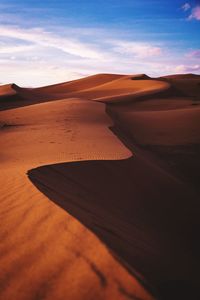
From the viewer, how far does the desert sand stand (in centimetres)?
230

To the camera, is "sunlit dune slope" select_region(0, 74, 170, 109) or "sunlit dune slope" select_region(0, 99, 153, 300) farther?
"sunlit dune slope" select_region(0, 74, 170, 109)

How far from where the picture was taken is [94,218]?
11.4 ft

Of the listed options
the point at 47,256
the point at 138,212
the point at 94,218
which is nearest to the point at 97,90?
the point at 138,212

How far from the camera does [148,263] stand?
9.05 feet

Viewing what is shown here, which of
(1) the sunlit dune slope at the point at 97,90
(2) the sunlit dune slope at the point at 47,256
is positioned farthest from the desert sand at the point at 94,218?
(1) the sunlit dune slope at the point at 97,90

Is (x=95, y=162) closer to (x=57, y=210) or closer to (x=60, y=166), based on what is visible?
(x=60, y=166)

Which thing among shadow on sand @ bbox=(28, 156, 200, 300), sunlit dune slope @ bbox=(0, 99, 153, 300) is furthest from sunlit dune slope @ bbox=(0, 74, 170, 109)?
sunlit dune slope @ bbox=(0, 99, 153, 300)

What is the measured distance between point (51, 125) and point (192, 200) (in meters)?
7.18

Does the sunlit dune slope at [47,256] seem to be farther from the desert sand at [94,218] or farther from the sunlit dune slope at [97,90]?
the sunlit dune slope at [97,90]

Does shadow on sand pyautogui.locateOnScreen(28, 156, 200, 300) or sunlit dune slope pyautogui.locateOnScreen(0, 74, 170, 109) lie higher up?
sunlit dune slope pyautogui.locateOnScreen(0, 74, 170, 109)

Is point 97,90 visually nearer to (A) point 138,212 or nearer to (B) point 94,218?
(A) point 138,212

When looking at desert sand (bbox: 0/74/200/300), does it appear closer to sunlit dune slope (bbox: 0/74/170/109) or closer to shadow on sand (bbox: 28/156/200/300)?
shadow on sand (bbox: 28/156/200/300)

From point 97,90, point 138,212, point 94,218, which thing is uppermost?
point 97,90

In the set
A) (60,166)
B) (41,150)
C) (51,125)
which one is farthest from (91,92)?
(60,166)
